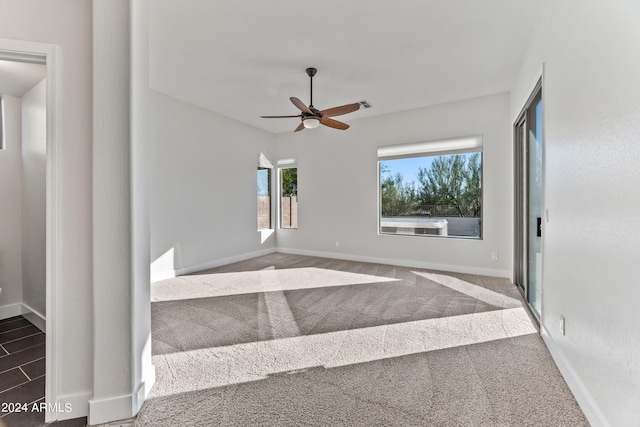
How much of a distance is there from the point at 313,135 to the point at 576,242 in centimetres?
515

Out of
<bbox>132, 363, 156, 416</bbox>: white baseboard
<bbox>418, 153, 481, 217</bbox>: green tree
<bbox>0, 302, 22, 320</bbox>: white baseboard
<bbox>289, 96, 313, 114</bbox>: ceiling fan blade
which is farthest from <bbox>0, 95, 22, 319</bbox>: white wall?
<bbox>418, 153, 481, 217</bbox>: green tree

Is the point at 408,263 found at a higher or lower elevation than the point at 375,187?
lower

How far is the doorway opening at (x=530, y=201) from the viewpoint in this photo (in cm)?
294

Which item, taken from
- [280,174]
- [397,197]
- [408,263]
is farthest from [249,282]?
[280,174]

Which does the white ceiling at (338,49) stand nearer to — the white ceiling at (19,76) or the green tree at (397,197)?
the white ceiling at (19,76)

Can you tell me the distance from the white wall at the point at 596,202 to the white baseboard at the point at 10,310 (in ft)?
16.3

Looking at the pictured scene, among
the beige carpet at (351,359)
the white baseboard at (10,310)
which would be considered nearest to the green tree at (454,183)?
the beige carpet at (351,359)

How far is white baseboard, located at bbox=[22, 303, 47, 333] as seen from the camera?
2.79 meters

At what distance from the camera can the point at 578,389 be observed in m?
1.71

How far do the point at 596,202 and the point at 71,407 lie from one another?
3112mm

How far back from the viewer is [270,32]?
2871 mm

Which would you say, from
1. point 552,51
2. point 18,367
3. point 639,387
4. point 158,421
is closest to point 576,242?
point 639,387

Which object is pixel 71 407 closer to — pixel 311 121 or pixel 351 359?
pixel 351 359

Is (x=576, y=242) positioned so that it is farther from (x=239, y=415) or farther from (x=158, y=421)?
(x=158, y=421)
